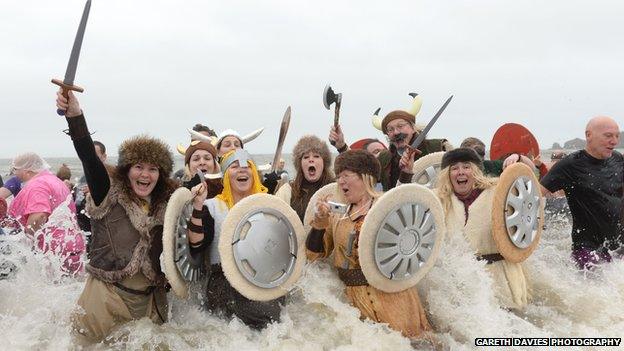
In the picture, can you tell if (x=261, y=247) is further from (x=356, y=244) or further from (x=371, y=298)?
(x=371, y=298)

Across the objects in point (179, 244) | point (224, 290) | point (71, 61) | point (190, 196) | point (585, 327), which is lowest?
point (585, 327)

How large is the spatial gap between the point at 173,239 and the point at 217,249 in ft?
1.07

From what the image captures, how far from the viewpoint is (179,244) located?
349 cm

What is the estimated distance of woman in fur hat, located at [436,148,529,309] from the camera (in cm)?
424

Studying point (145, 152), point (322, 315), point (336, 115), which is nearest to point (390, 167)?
point (336, 115)

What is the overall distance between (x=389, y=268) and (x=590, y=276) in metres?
2.53

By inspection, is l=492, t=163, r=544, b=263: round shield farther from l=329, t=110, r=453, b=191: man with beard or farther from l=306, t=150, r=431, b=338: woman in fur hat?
l=329, t=110, r=453, b=191: man with beard

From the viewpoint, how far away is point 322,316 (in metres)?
3.79

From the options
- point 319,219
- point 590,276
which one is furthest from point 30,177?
point 590,276

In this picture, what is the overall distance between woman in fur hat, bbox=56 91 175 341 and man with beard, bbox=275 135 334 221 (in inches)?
57.6

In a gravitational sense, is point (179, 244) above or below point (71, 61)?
below

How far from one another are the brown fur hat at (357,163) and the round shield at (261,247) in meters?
0.47

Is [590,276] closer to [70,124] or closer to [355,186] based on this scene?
[355,186]

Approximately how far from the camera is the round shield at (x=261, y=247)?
11.1ft
